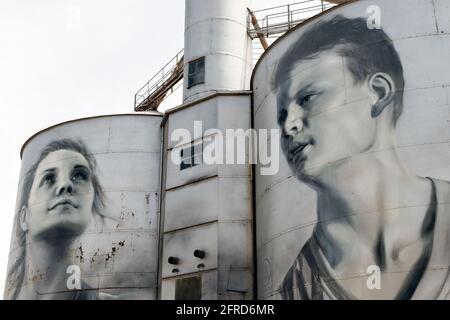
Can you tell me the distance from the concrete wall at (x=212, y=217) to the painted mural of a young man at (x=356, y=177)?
2971 mm

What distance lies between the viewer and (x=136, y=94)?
36.6m

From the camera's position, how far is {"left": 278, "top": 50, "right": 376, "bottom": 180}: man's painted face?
19172 millimetres

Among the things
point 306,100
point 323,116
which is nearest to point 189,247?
point 306,100

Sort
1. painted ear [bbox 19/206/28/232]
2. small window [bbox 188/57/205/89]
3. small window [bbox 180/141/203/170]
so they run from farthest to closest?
small window [bbox 188/57/205/89]
painted ear [bbox 19/206/28/232]
small window [bbox 180/141/203/170]

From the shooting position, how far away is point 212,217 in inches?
930

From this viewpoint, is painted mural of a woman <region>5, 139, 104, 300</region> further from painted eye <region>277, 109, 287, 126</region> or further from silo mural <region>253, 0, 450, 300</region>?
painted eye <region>277, 109, 287, 126</region>

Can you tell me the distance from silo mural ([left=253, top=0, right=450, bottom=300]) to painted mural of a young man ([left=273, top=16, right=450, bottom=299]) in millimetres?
31

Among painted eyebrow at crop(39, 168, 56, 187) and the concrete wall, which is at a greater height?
painted eyebrow at crop(39, 168, 56, 187)

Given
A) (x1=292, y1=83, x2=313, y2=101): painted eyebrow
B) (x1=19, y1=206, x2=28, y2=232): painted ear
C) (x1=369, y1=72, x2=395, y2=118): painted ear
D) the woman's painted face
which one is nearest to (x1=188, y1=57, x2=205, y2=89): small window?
the woman's painted face

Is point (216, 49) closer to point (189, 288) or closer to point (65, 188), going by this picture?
point (65, 188)

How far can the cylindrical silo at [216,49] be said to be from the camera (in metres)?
29.9

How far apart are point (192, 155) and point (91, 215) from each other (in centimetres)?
517

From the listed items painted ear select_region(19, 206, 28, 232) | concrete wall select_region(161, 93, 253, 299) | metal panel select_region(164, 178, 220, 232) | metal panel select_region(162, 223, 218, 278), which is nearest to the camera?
concrete wall select_region(161, 93, 253, 299)

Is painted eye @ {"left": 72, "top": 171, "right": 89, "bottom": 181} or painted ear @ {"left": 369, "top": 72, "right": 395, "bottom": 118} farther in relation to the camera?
painted eye @ {"left": 72, "top": 171, "right": 89, "bottom": 181}
